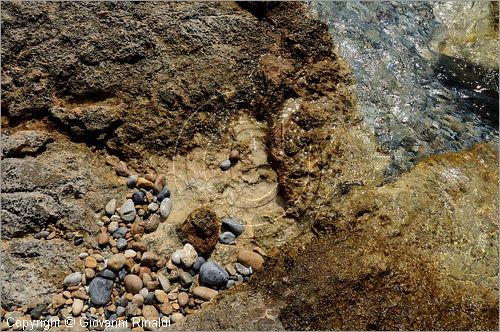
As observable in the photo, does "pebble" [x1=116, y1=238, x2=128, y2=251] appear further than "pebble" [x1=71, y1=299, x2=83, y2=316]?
Yes

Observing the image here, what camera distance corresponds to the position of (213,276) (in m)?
2.94

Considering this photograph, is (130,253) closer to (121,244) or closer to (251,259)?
(121,244)

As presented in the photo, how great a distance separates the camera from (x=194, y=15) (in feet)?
12.0

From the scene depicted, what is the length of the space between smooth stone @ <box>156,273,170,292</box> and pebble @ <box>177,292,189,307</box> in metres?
0.10

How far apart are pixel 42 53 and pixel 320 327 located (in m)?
2.76

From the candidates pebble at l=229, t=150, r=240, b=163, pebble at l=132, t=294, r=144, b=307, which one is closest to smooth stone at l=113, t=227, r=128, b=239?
pebble at l=132, t=294, r=144, b=307

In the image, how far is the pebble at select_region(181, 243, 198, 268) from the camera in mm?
3000

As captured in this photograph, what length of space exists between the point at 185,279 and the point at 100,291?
53 cm

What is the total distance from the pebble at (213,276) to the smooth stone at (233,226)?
297mm

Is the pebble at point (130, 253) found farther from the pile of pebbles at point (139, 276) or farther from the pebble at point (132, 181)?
the pebble at point (132, 181)

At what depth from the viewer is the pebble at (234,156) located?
11.3 feet

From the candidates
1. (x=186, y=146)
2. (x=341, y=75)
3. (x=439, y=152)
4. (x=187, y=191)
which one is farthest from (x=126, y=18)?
(x=439, y=152)

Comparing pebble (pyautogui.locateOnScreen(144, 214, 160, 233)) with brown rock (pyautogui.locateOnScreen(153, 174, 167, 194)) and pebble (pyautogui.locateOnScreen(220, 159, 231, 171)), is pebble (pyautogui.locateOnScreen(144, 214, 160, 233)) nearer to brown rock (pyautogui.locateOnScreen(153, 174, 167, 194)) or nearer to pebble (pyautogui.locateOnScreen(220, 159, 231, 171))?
brown rock (pyautogui.locateOnScreen(153, 174, 167, 194))

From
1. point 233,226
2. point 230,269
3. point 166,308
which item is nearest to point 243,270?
point 230,269
